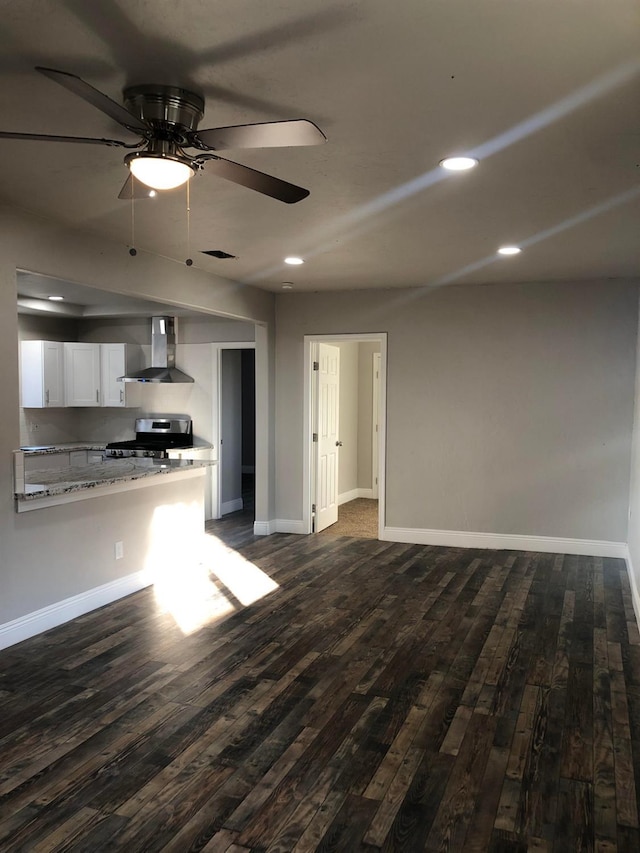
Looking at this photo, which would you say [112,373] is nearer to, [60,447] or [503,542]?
[60,447]

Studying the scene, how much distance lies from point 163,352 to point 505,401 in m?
4.04

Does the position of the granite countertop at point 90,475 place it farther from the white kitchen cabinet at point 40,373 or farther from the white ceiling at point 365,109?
the white kitchen cabinet at point 40,373

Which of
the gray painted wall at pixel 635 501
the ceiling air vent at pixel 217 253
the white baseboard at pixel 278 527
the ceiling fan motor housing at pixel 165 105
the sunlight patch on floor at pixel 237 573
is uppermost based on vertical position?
the ceiling air vent at pixel 217 253

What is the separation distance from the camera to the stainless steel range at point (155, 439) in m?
7.92

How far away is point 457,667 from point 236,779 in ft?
5.15

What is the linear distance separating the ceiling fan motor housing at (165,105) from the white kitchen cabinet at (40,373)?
6395 millimetres

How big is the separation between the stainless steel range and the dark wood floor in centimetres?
312

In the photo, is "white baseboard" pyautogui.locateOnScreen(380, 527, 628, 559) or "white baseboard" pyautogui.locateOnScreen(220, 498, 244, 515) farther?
"white baseboard" pyautogui.locateOnScreen(220, 498, 244, 515)

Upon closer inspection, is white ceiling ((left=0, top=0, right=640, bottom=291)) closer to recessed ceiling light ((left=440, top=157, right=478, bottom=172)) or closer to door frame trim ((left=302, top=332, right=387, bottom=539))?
recessed ceiling light ((left=440, top=157, right=478, bottom=172))

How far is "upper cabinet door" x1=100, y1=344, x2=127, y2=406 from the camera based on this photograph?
27.1 ft

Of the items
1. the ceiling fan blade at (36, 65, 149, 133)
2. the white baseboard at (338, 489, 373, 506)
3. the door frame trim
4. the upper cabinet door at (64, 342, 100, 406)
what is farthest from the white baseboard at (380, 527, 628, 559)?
the ceiling fan blade at (36, 65, 149, 133)

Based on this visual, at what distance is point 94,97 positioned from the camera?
1825 mm

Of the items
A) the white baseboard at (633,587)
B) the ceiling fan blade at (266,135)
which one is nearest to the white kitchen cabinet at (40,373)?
the white baseboard at (633,587)

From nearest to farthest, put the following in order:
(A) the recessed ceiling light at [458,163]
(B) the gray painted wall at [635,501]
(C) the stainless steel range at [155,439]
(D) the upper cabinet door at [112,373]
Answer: (A) the recessed ceiling light at [458,163] → (B) the gray painted wall at [635,501] → (C) the stainless steel range at [155,439] → (D) the upper cabinet door at [112,373]
